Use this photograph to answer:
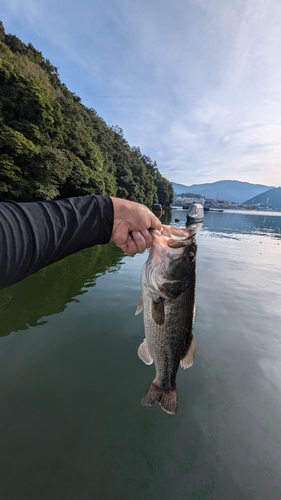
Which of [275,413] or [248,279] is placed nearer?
[275,413]

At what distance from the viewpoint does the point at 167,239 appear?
7.77 ft

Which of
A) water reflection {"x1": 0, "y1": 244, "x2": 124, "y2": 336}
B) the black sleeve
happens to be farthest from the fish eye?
water reflection {"x1": 0, "y1": 244, "x2": 124, "y2": 336}

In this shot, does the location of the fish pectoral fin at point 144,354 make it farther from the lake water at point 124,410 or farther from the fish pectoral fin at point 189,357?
the lake water at point 124,410

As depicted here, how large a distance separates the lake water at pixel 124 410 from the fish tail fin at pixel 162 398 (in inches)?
57.3

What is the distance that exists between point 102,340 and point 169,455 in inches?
112

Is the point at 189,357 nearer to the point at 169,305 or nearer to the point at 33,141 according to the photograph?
the point at 169,305

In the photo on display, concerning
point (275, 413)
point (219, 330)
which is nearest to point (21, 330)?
point (219, 330)

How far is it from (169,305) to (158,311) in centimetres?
13

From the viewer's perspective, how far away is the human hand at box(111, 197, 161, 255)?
2.03 meters

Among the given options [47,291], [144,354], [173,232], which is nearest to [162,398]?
[144,354]

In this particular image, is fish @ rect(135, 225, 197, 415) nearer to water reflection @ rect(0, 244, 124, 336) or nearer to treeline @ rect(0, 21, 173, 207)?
water reflection @ rect(0, 244, 124, 336)

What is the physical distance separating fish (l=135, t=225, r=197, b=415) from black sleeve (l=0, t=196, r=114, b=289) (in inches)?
29.3

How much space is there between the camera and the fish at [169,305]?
2279 mm

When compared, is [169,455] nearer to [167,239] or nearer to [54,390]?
[54,390]
